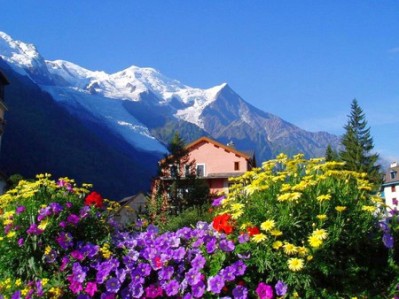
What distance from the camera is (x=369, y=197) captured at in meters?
5.21

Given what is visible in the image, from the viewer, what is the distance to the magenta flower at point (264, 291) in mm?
4418

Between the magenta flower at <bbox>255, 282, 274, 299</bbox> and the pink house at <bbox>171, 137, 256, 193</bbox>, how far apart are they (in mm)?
45885

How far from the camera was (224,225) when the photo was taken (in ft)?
16.3

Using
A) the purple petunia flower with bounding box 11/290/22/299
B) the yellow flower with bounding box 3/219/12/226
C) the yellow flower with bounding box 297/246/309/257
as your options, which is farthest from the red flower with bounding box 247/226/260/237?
the yellow flower with bounding box 3/219/12/226

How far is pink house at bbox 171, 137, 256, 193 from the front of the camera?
167 ft

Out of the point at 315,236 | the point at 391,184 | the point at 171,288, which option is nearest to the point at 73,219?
the point at 171,288

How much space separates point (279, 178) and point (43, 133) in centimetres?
13877

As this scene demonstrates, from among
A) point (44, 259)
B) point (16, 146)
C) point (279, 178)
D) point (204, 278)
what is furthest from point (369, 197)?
point (16, 146)

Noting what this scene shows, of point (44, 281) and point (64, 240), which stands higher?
point (64, 240)

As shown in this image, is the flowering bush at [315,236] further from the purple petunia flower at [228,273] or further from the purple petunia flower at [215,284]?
the purple petunia flower at [215,284]

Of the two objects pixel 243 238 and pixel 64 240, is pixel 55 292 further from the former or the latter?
pixel 243 238

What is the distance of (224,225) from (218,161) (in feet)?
154

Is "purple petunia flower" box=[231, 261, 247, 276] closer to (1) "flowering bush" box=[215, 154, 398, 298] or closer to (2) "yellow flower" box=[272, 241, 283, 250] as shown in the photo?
(1) "flowering bush" box=[215, 154, 398, 298]

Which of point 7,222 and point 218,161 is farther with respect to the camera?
point 218,161
